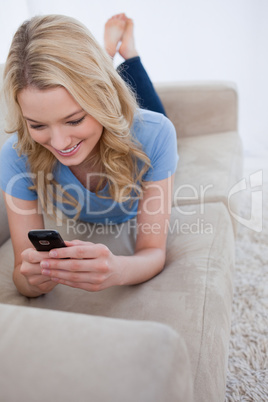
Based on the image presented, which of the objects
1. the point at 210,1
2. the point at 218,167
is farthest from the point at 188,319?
the point at 210,1

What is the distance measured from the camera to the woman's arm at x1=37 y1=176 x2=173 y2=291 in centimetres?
81

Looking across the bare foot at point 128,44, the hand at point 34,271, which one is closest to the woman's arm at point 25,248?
the hand at point 34,271

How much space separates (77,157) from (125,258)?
0.27 m

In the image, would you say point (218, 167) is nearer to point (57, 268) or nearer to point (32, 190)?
point (32, 190)

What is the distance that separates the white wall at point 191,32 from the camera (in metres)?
2.37

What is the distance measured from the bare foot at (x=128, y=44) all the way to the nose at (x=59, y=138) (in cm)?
92

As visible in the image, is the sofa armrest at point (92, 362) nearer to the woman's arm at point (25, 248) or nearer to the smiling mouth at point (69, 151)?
the woman's arm at point (25, 248)

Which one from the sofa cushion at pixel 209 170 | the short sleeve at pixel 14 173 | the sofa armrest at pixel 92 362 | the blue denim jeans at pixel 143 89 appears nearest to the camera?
the sofa armrest at pixel 92 362

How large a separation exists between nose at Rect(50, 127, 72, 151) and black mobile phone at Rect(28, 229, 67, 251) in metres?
0.21

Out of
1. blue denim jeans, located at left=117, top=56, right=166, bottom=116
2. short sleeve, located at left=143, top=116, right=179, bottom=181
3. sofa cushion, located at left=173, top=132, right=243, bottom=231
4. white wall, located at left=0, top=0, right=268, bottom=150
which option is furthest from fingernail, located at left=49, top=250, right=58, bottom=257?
white wall, located at left=0, top=0, right=268, bottom=150

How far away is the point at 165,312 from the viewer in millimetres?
851

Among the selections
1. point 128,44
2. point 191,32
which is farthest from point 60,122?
point 191,32

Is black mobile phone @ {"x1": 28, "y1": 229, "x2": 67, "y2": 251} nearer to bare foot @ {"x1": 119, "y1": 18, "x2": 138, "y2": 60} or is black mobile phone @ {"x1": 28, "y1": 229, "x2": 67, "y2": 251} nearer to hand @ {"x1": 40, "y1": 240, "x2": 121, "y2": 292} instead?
hand @ {"x1": 40, "y1": 240, "x2": 121, "y2": 292}

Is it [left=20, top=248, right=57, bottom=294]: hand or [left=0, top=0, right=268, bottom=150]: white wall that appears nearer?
[left=20, top=248, right=57, bottom=294]: hand
